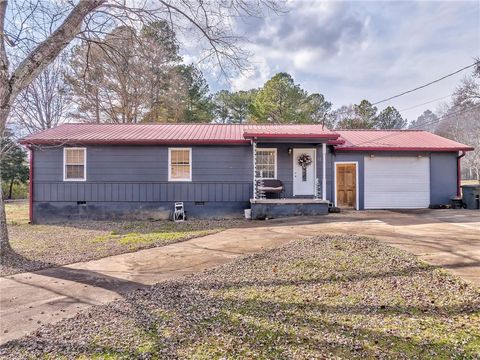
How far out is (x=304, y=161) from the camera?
11.9 metres

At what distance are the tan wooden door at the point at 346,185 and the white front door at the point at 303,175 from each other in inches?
60.6

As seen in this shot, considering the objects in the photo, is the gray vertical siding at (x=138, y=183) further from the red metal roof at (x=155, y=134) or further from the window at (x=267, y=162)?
the window at (x=267, y=162)

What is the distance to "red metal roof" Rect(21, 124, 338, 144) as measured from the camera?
423 inches

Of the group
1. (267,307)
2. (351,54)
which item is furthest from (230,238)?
(351,54)

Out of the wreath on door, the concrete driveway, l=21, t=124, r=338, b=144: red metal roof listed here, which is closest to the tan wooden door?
the wreath on door

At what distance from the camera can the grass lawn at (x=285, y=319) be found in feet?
7.96

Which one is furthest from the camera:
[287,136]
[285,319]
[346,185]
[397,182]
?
[346,185]

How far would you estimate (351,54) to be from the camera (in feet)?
46.0

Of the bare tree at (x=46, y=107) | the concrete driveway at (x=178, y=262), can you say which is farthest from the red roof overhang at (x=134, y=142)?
the bare tree at (x=46, y=107)

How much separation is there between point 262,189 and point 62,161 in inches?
293

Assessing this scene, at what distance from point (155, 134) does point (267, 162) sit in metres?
4.56

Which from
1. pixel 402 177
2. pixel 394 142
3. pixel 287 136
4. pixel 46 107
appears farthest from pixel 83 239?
pixel 46 107

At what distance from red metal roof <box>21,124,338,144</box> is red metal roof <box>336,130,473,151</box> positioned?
2.17 metres

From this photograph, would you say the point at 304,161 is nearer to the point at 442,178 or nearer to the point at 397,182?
the point at 397,182
